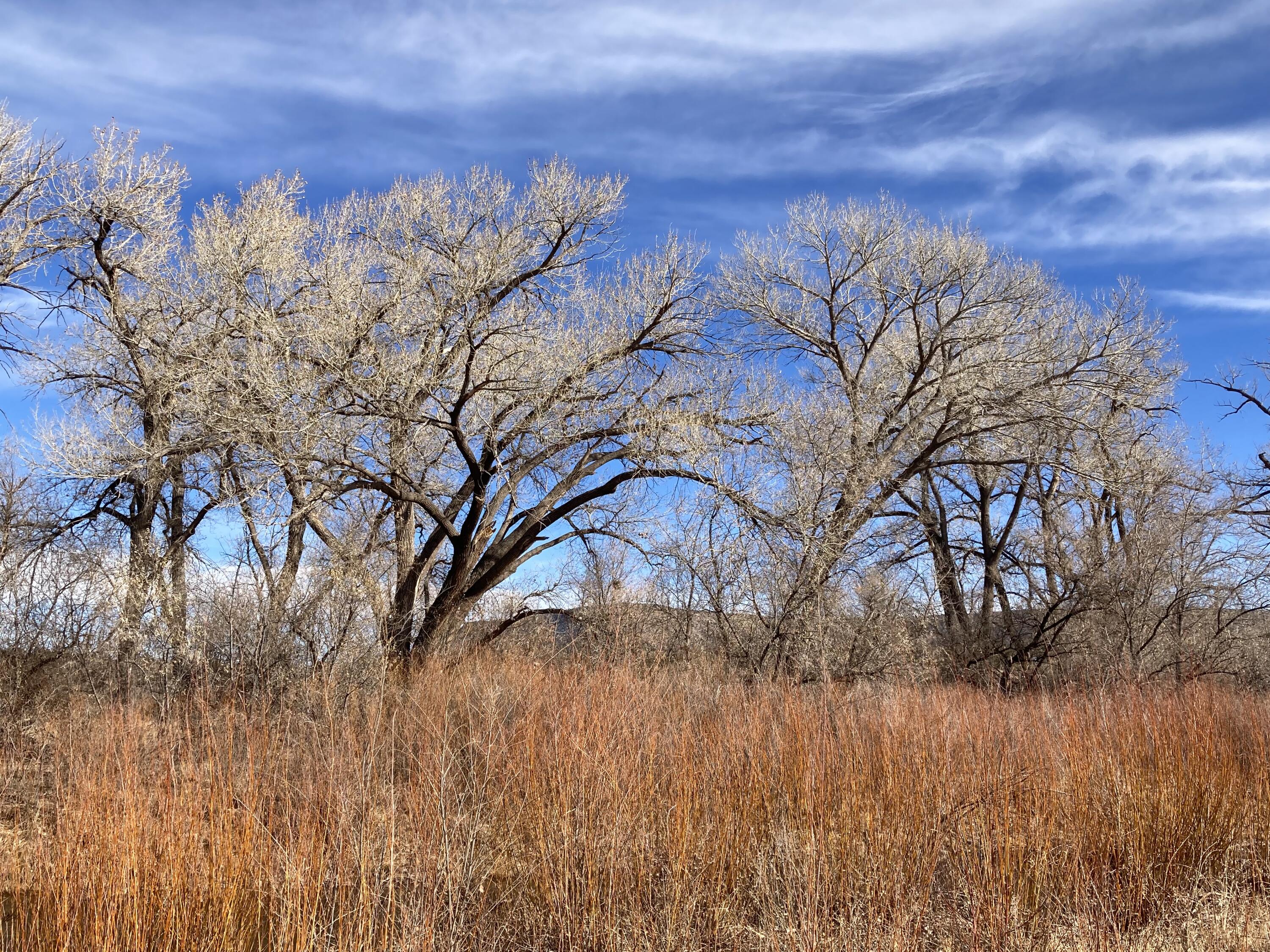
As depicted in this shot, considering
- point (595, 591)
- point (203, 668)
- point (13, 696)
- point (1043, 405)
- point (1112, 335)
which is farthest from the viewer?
point (1112, 335)

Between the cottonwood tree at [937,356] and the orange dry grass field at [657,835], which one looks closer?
the orange dry grass field at [657,835]

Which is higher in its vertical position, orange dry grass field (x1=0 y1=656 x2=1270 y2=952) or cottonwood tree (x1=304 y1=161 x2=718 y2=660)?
cottonwood tree (x1=304 y1=161 x2=718 y2=660)

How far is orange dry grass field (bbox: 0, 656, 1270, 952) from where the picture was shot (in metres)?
3.94

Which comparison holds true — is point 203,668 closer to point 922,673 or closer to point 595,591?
point 595,591

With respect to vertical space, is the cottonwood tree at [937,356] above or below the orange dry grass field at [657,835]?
above

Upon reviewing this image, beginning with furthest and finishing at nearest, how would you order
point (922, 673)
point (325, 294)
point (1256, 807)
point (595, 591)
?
point (595, 591), point (325, 294), point (922, 673), point (1256, 807)

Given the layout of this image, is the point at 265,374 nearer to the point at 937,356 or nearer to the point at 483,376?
the point at 483,376

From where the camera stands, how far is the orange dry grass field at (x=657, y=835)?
3.94 metres

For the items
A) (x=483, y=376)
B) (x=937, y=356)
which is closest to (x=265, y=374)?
(x=483, y=376)

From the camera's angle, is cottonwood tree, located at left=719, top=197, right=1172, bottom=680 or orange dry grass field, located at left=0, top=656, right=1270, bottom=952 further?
cottonwood tree, located at left=719, top=197, right=1172, bottom=680

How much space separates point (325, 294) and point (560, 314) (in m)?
3.65

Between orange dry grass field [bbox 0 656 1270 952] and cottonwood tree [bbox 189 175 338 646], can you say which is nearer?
orange dry grass field [bbox 0 656 1270 952]

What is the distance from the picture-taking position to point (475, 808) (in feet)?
18.8

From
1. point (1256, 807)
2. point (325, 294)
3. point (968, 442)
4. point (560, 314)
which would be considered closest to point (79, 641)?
point (325, 294)
